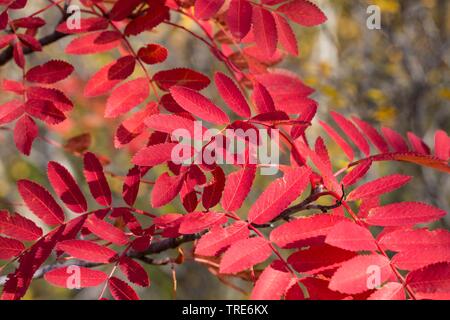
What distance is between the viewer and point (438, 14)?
575 cm

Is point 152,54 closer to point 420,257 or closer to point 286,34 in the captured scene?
point 286,34

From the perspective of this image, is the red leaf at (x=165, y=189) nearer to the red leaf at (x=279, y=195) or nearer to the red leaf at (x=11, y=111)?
the red leaf at (x=279, y=195)

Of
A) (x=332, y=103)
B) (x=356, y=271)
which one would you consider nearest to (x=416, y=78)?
(x=332, y=103)

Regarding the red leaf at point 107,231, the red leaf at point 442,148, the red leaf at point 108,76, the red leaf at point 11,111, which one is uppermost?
the red leaf at point 108,76

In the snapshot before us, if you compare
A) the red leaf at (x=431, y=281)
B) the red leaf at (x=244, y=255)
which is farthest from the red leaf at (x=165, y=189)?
the red leaf at (x=431, y=281)

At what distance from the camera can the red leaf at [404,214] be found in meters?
0.75

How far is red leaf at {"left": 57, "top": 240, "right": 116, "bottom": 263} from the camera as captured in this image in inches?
31.2

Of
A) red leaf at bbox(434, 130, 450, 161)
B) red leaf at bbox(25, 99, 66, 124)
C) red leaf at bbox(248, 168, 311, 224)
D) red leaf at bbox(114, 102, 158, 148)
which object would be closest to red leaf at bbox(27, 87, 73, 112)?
red leaf at bbox(25, 99, 66, 124)

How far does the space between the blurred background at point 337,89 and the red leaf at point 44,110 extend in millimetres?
2508

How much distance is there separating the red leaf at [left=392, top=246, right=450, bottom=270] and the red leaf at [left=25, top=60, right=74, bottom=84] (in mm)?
675

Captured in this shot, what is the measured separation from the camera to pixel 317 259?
73cm

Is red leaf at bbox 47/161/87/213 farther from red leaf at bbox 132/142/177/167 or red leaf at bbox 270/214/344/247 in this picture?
red leaf at bbox 270/214/344/247

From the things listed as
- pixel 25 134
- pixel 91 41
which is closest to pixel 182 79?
pixel 91 41
